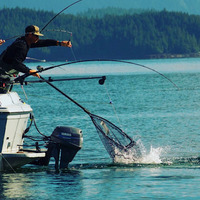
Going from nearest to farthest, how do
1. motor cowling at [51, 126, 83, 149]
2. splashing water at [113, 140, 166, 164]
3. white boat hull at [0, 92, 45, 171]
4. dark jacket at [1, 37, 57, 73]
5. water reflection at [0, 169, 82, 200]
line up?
water reflection at [0, 169, 82, 200] → dark jacket at [1, 37, 57, 73] → white boat hull at [0, 92, 45, 171] → motor cowling at [51, 126, 83, 149] → splashing water at [113, 140, 166, 164]

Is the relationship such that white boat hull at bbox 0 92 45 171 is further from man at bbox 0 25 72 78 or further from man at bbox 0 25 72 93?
man at bbox 0 25 72 78

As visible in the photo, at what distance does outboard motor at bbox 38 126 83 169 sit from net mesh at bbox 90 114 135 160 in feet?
2.91

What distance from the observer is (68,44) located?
750 inches

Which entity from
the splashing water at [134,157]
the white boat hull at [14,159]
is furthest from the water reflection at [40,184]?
the splashing water at [134,157]

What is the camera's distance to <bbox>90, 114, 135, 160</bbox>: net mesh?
20.5 m

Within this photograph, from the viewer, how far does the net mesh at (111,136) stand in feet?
67.3

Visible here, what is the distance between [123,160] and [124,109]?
26617mm

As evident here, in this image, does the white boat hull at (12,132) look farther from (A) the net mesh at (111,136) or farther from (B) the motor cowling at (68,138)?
(A) the net mesh at (111,136)

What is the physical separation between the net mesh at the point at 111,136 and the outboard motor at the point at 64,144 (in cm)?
89

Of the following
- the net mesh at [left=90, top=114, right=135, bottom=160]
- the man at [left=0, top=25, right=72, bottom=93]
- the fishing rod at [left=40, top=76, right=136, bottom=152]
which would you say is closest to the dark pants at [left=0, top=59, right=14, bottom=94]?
the man at [left=0, top=25, right=72, bottom=93]

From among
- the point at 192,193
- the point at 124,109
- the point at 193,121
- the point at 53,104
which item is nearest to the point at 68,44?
the point at 192,193

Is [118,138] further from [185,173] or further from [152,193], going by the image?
[152,193]

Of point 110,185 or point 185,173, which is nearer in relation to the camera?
point 110,185

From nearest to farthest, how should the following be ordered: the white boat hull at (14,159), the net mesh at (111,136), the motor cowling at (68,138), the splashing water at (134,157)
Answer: the white boat hull at (14,159) → the motor cowling at (68,138) → the net mesh at (111,136) → the splashing water at (134,157)
